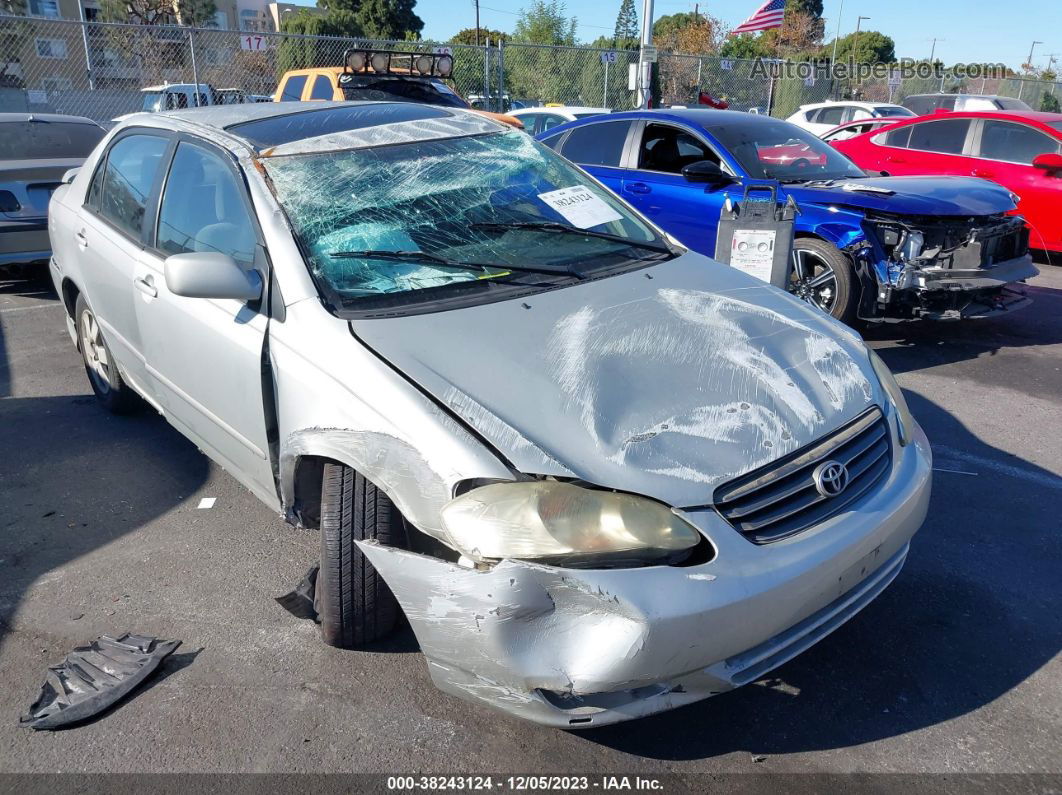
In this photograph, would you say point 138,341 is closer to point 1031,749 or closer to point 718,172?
point 1031,749

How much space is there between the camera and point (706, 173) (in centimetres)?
602

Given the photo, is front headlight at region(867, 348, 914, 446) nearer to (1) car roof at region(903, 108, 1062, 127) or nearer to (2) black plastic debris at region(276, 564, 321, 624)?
(2) black plastic debris at region(276, 564, 321, 624)

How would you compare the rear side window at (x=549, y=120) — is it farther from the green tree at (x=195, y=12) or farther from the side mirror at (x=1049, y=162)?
the green tree at (x=195, y=12)

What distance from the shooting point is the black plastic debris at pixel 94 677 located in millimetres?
2525

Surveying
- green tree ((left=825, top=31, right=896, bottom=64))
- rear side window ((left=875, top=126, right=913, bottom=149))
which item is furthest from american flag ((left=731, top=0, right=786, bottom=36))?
green tree ((left=825, top=31, right=896, bottom=64))

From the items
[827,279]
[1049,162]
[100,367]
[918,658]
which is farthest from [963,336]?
[100,367]

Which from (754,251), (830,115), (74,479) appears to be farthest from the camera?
(830,115)

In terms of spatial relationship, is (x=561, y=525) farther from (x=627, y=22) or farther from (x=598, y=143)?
(x=627, y=22)

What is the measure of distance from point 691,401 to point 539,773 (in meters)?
1.13

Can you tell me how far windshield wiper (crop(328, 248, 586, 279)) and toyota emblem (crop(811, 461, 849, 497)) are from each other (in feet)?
3.83

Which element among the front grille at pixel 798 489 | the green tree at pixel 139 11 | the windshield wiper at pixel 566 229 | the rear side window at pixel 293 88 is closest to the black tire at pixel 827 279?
the windshield wiper at pixel 566 229

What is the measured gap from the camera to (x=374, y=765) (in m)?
2.35

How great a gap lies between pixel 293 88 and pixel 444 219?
416 inches

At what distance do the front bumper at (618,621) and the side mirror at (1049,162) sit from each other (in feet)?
24.2
